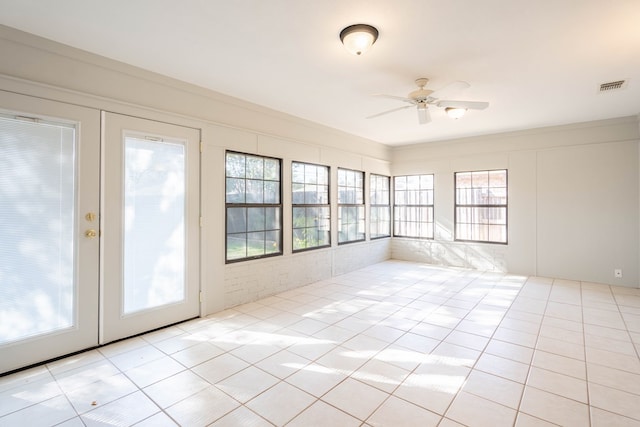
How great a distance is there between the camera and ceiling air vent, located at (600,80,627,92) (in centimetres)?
364

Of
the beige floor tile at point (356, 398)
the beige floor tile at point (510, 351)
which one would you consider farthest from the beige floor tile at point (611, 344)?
the beige floor tile at point (356, 398)

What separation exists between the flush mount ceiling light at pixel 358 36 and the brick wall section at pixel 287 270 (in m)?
2.97

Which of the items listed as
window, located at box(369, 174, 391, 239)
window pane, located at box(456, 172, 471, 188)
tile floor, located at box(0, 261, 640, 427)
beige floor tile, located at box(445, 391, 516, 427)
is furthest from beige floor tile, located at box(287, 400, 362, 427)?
window pane, located at box(456, 172, 471, 188)

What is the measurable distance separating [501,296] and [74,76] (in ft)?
19.2

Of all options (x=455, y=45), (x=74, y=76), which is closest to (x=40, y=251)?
(x=74, y=76)

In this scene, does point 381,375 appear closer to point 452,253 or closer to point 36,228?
point 36,228

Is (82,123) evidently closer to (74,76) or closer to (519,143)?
(74,76)

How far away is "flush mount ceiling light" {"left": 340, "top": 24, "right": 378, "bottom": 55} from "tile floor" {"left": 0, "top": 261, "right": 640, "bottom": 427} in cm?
270

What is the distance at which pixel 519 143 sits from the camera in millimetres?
5941

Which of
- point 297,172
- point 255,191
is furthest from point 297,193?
point 255,191

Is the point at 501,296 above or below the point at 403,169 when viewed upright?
below

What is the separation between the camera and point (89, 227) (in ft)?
9.53

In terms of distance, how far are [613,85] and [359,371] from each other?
176 inches

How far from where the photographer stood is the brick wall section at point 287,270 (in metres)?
4.19
